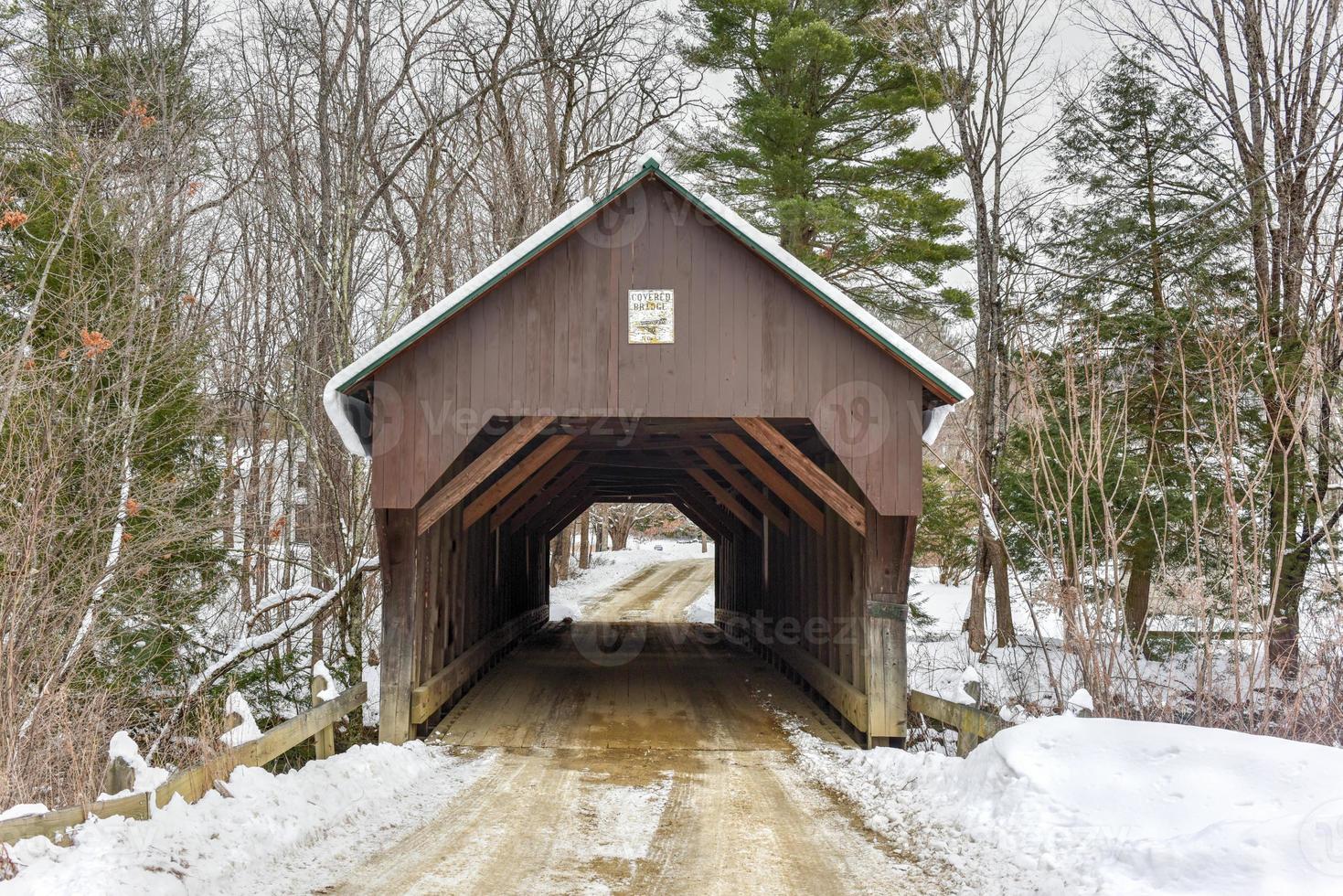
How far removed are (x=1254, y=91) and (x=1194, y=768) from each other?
9.48 m

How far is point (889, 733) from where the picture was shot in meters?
7.39

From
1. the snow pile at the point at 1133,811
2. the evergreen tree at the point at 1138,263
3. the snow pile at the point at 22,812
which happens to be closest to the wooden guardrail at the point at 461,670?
the snow pile at the point at 1133,811

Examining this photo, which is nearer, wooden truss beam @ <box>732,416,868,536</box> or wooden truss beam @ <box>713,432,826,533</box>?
wooden truss beam @ <box>732,416,868,536</box>

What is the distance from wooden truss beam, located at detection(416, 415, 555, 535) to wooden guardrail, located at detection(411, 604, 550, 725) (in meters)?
1.45

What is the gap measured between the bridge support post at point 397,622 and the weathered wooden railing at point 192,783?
465 millimetres

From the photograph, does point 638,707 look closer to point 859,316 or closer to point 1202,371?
point 859,316

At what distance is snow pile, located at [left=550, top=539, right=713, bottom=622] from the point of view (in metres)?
23.3

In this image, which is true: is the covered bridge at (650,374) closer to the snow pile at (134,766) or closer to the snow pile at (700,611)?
the snow pile at (134,766)

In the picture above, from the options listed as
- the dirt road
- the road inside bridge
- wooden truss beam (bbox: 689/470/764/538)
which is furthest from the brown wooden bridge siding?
the dirt road

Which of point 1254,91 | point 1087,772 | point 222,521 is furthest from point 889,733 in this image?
point 1254,91

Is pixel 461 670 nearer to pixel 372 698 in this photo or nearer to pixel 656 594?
pixel 372 698

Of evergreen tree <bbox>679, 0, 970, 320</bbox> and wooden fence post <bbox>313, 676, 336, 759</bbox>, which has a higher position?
evergreen tree <bbox>679, 0, 970, 320</bbox>

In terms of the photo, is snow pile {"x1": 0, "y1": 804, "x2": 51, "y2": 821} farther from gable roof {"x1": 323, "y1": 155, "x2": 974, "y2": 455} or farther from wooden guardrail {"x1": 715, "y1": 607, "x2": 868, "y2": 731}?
wooden guardrail {"x1": 715, "y1": 607, "x2": 868, "y2": 731}

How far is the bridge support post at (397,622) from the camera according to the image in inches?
292
